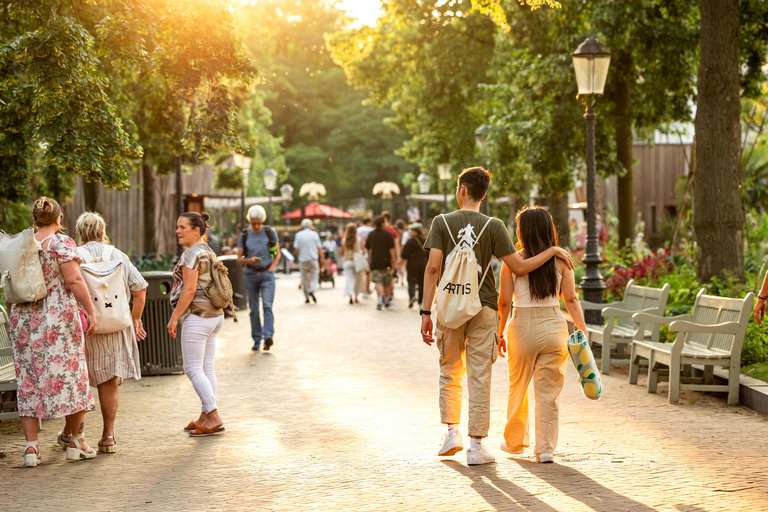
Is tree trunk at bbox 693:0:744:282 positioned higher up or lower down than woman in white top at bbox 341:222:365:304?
higher up

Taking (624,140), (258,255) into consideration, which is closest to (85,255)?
(258,255)

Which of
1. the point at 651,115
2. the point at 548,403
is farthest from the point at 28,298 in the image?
the point at 651,115

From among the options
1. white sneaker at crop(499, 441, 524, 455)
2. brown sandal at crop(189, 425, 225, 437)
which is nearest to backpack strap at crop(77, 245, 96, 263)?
brown sandal at crop(189, 425, 225, 437)

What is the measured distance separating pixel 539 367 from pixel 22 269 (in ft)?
11.4

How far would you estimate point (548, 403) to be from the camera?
20.0ft

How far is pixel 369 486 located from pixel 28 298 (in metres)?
2.65

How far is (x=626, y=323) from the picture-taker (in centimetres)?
1138

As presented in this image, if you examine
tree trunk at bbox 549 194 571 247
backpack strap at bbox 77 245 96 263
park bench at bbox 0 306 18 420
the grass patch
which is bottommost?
the grass patch

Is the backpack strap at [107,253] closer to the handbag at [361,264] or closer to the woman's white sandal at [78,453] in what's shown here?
the woman's white sandal at [78,453]

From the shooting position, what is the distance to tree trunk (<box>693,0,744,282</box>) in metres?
11.4

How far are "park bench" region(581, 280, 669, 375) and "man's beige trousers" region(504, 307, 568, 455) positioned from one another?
12.6 feet

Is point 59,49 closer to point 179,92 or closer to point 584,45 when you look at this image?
point 179,92

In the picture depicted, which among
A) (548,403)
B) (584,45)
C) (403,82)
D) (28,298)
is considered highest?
(403,82)

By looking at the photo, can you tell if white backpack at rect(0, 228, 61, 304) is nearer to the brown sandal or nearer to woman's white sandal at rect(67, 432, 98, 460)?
woman's white sandal at rect(67, 432, 98, 460)
